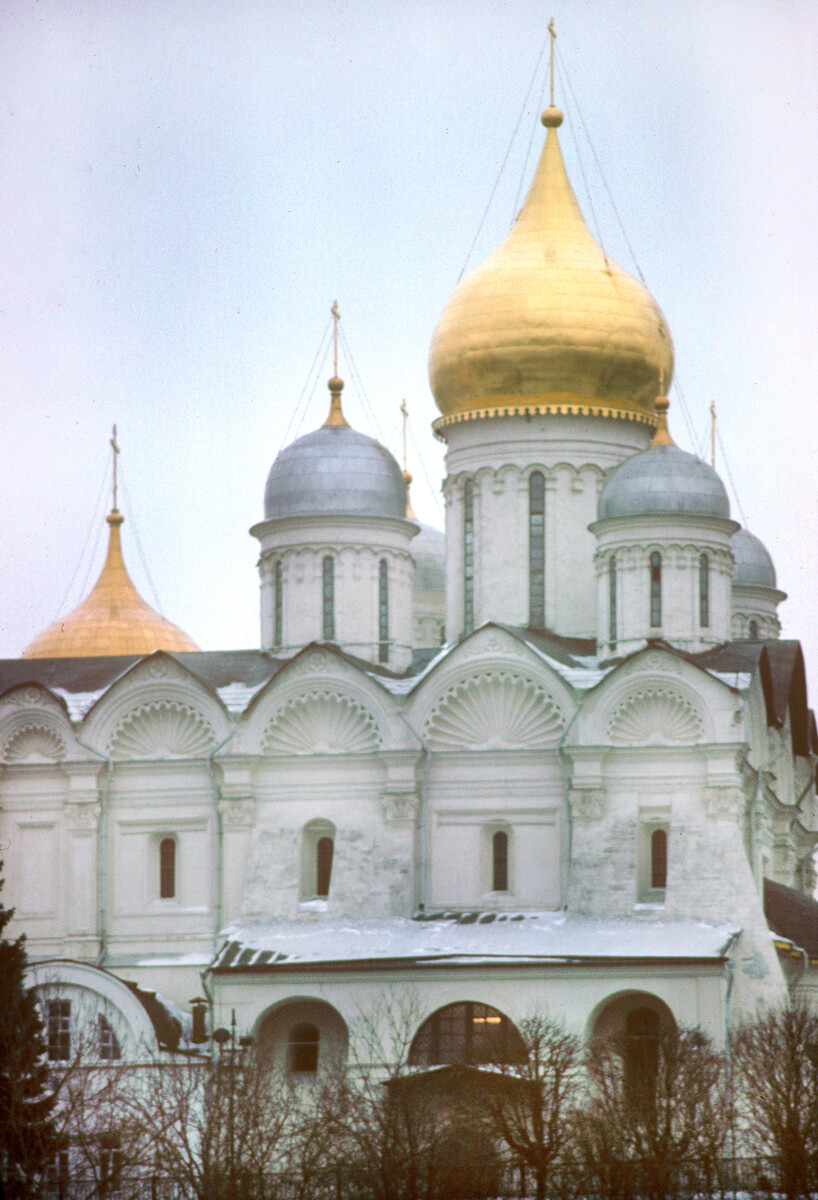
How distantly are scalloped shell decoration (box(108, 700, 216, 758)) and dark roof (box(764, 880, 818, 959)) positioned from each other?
8430mm

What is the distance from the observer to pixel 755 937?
33.4 metres

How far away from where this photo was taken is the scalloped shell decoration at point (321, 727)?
118ft

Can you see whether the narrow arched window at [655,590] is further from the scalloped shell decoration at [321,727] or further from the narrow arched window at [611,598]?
the scalloped shell decoration at [321,727]

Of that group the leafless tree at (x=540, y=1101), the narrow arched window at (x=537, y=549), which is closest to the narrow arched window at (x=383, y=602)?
the narrow arched window at (x=537, y=549)

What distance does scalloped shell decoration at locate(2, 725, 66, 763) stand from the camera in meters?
37.0

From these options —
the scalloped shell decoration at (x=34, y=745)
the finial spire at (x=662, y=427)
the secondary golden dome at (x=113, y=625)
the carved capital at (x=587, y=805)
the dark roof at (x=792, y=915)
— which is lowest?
the dark roof at (x=792, y=915)

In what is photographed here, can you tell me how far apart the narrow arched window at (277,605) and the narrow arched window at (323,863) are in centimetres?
320

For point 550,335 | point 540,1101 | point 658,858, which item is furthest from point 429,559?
point 540,1101

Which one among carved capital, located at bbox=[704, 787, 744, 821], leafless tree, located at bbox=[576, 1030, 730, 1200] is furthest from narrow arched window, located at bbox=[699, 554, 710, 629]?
leafless tree, located at bbox=[576, 1030, 730, 1200]

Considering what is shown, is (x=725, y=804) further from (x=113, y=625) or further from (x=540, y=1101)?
(x=113, y=625)

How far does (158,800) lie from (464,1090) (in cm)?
765

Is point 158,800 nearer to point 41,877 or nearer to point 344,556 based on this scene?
point 41,877

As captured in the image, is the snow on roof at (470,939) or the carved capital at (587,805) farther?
the carved capital at (587,805)

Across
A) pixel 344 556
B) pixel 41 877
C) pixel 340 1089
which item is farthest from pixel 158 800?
pixel 340 1089
